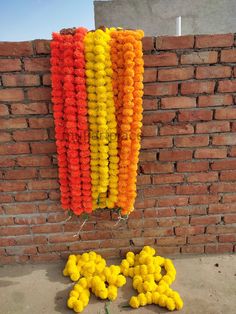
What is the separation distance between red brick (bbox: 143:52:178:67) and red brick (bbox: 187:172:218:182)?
3.27 ft

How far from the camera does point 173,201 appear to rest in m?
2.62

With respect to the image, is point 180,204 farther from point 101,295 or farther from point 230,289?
point 101,295

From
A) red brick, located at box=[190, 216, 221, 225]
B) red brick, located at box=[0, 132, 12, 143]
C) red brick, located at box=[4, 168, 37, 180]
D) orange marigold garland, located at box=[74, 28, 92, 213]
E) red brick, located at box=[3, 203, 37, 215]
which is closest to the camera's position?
orange marigold garland, located at box=[74, 28, 92, 213]

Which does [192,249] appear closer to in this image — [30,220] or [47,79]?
[30,220]

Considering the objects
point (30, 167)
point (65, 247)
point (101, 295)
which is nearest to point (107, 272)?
point (101, 295)

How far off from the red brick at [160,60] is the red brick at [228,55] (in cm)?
36

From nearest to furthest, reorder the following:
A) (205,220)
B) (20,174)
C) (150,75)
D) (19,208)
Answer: (150,75)
(20,174)
(19,208)
(205,220)

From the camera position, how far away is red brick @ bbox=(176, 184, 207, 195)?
2.57 m

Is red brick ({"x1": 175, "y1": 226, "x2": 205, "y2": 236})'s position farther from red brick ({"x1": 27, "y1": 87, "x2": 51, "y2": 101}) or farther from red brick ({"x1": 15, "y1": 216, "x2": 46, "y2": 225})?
red brick ({"x1": 27, "y1": 87, "x2": 51, "y2": 101})

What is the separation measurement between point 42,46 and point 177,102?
3.74ft

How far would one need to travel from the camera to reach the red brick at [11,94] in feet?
7.30

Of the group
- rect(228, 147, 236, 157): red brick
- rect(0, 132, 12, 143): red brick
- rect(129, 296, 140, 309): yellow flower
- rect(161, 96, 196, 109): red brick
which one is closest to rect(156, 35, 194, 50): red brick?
rect(161, 96, 196, 109): red brick

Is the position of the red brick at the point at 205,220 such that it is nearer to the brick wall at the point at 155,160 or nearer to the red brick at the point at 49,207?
the brick wall at the point at 155,160

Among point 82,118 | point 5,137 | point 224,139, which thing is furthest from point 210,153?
point 5,137
